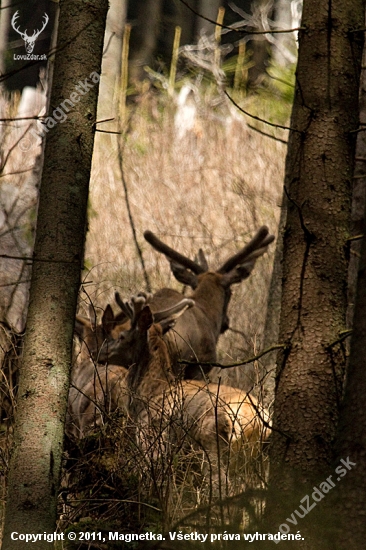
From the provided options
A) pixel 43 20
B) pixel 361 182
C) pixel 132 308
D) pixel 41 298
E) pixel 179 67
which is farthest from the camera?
pixel 179 67

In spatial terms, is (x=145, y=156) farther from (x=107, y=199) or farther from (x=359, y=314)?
(x=359, y=314)

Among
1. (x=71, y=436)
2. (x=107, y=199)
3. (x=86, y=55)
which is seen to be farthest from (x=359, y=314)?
(x=107, y=199)

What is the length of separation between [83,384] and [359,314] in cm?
407

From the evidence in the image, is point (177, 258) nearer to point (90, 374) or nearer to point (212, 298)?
point (212, 298)

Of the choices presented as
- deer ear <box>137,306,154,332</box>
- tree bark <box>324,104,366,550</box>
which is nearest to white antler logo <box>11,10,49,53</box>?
deer ear <box>137,306,154,332</box>

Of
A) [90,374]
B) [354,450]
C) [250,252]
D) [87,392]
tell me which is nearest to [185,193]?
[250,252]

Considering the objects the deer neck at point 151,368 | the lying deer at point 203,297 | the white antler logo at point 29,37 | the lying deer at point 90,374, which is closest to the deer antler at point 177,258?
the lying deer at point 203,297

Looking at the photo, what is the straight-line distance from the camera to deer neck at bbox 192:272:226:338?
8.83m

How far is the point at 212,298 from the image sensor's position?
29.6 ft

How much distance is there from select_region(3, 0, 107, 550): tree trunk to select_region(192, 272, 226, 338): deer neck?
4.54m

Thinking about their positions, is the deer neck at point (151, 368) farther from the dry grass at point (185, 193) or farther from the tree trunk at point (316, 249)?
the dry grass at point (185, 193)

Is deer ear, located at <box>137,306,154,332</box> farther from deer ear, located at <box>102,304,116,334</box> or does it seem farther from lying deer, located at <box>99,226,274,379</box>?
lying deer, located at <box>99,226,274,379</box>

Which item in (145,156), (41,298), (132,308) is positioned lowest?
(41,298)

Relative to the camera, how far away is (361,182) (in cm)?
791
